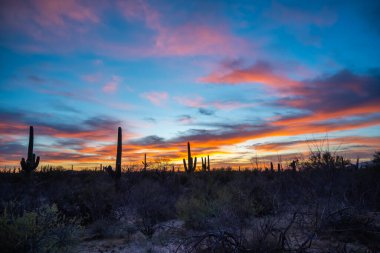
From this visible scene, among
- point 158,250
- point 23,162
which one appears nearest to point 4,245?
point 158,250

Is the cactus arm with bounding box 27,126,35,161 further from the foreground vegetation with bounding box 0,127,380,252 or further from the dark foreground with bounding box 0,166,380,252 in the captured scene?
the foreground vegetation with bounding box 0,127,380,252

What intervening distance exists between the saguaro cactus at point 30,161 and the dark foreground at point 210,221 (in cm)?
955

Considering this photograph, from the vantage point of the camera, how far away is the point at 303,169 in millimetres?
10117

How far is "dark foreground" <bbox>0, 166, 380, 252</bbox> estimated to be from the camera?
432cm

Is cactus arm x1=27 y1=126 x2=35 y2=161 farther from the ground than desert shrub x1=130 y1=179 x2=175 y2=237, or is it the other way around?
cactus arm x1=27 y1=126 x2=35 y2=161

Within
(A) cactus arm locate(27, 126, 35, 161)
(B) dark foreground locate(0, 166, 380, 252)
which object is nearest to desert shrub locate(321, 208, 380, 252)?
(B) dark foreground locate(0, 166, 380, 252)

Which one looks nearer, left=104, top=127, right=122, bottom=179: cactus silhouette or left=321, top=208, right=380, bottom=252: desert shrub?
left=321, top=208, right=380, bottom=252: desert shrub

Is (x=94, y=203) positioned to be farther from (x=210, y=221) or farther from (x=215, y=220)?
(x=215, y=220)

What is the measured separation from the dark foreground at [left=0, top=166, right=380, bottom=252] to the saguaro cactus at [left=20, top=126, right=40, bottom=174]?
955 cm

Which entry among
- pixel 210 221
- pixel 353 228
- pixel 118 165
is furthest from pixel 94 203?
pixel 118 165

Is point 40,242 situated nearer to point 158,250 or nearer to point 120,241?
point 158,250

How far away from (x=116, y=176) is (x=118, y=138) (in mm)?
3328

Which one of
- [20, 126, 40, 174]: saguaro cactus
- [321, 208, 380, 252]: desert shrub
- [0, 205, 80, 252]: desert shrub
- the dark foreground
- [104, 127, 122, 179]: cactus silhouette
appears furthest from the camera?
[20, 126, 40, 174]: saguaro cactus

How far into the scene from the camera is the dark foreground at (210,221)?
432cm
